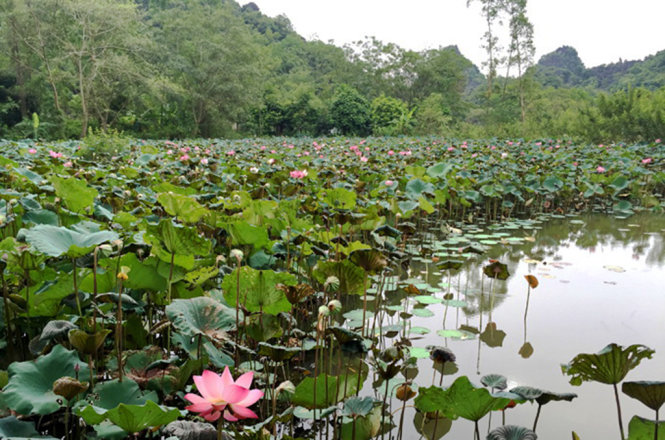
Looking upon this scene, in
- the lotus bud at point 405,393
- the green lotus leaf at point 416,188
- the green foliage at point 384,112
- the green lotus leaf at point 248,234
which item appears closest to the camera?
the lotus bud at point 405,393

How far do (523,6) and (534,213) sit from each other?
23.4m

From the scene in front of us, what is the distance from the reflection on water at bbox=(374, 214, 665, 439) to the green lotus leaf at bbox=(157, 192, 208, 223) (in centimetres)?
89

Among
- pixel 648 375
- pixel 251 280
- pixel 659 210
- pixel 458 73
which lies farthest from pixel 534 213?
pixel 458 73

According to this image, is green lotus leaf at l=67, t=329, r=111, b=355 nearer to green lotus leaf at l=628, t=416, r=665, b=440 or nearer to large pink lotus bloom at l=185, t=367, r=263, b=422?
large pink lotus bloom at l=185, t=367, r=263, b=422

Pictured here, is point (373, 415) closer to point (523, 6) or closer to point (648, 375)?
point (648, 375)

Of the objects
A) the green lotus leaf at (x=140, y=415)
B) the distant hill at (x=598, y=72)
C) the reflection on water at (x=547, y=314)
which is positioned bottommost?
the reflection on water at (x=547, y=314)

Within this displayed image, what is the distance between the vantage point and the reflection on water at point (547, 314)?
61.0 inches

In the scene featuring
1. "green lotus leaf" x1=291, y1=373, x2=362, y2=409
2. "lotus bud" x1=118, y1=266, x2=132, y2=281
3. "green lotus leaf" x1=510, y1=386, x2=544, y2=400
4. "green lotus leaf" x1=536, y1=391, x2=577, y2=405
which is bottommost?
"green lotus leaf" x1=291, y1=373, x2=362, y2=409

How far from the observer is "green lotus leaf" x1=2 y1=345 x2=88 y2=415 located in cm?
88

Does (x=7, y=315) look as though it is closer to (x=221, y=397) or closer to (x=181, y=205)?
(x=181, y=205)

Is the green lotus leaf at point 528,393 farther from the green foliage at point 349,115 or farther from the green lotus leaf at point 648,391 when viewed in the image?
the green foliage at point 349,115

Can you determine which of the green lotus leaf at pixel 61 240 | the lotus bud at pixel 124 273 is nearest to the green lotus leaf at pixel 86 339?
the lotus bud at pixel 124 273

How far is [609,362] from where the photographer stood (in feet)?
2.74

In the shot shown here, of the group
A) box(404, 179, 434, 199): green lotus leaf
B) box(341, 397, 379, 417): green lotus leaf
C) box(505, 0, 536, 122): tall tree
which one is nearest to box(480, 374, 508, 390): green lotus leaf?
box(341, 397, 379, 417): green lotus leaf
